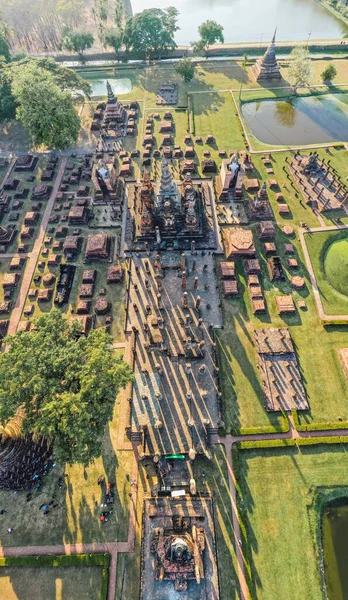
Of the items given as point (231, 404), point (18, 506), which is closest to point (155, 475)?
point (231, 404)

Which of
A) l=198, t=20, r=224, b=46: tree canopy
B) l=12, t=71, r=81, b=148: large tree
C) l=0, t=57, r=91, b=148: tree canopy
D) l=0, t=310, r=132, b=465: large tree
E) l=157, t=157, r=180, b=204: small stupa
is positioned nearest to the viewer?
l=0, t=310, r=132, b=465: large tree

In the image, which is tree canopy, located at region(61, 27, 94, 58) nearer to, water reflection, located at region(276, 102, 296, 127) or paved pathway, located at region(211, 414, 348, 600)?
water reflection, located at region(276, 102, 296, 127)

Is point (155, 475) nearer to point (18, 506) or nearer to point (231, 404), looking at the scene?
point (231, 404)

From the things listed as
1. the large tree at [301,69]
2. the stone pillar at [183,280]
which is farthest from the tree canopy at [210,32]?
the stone pillar at [183,280]

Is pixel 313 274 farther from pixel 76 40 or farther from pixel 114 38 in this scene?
pixel 76 40

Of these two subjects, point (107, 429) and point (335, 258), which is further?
point (335, 258)

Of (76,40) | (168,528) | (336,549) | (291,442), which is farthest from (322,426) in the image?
(76,40)

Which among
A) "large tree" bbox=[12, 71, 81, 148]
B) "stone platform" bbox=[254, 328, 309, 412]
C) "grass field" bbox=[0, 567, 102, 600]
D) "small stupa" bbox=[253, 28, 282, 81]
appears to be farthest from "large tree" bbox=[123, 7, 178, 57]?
"grass field" bbox=[0, 567, 102, 600]

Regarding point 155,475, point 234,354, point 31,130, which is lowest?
point 155,475
